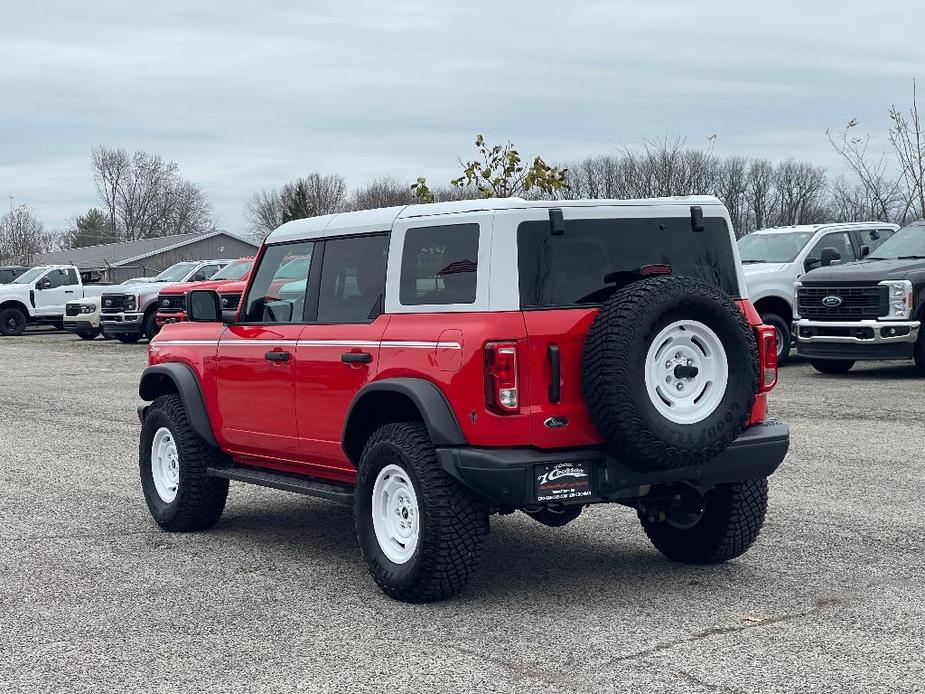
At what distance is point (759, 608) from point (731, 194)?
6250cm

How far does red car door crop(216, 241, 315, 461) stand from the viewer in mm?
7168

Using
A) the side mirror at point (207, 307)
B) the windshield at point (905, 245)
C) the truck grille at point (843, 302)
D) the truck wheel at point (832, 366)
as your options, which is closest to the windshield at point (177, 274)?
the truck wheel at point (832, 366)

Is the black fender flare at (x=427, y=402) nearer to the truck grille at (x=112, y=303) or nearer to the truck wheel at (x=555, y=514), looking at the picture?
the truck wheel at (x=555, y=514)

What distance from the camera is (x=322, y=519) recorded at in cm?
843

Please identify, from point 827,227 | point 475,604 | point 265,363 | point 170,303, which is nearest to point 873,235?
point 827,227

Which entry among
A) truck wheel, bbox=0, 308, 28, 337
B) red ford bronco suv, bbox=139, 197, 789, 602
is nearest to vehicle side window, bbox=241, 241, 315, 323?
red ford bronco suv, bbox=139, 197, 789, 602

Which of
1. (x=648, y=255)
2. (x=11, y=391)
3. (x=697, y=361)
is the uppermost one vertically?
(x=648, y=255)

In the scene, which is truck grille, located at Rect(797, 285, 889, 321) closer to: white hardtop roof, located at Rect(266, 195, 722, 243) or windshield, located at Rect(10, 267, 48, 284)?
white hardtop roof, located at Rect(266, 195, 722, 243)

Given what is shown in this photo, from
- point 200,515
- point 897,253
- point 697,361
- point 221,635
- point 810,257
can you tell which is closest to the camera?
point 221,635

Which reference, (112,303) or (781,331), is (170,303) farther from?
(781,331)

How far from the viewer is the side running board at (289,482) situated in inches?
266

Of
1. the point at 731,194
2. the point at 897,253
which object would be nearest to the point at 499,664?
the point at 897,253

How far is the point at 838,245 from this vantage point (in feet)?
63.8

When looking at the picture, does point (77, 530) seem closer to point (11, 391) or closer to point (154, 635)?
point (154, 635)
